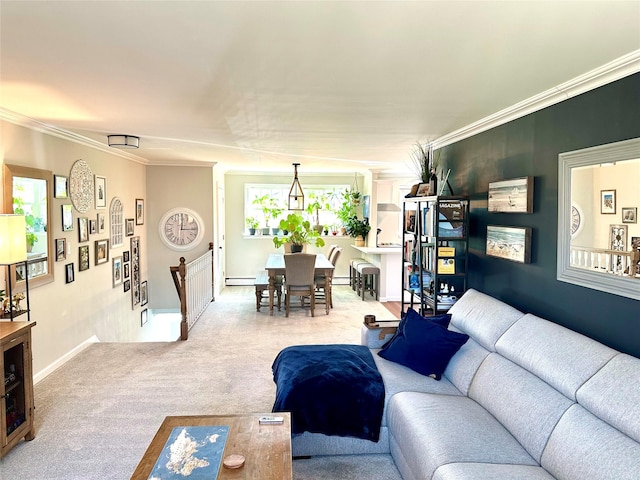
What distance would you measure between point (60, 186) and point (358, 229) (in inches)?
206

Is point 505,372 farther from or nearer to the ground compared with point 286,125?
nearer to the ground

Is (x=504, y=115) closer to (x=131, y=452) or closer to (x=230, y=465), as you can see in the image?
(x=230, y=465)

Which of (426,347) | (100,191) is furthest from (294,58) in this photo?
(100,191)

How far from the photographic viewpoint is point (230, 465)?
1935 millimetres

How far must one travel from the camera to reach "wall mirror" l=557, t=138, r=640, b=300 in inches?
91.4

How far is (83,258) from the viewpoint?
16.5ft

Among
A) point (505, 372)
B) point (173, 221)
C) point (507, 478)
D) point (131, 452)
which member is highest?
point (173, 221)

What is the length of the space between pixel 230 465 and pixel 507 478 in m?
1.24

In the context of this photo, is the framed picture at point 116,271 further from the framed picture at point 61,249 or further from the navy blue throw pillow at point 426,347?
the navy blue throw pillow at point 426,347

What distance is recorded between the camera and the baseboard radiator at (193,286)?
5305mm

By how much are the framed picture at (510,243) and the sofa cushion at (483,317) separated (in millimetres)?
398

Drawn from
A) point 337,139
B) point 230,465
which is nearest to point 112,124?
point 337,139

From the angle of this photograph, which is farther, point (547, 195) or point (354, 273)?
point (354, 273)

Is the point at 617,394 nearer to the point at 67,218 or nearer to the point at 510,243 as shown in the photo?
the point at 510,243
